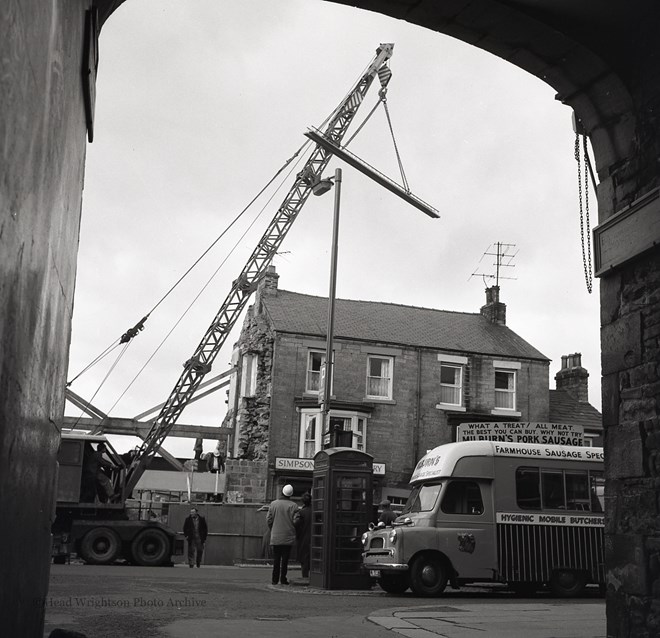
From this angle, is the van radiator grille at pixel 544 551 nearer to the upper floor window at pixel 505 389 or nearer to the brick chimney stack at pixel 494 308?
the upper floor window at pixel 505 389

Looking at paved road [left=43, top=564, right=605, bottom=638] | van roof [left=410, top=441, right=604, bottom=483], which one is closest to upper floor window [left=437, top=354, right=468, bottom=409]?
van roof [left=410, top=441, right=604, bottom=483]

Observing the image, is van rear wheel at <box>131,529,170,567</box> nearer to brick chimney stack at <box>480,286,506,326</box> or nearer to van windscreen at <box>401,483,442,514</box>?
Result: van windscreen at <box>401,483,442,514</box>

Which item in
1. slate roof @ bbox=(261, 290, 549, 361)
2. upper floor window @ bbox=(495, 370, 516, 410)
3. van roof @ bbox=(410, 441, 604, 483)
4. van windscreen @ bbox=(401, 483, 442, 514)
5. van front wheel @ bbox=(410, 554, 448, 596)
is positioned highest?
slate roof @ bbox=(261, 290, 549, 361)

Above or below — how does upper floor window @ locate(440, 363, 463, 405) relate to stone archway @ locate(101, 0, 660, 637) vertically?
above

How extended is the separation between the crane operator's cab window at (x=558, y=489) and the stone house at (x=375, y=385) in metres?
15.5

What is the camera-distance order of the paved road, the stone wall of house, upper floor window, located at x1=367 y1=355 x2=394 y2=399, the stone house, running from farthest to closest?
1. upper floor window, located at x1=367 y1=355 x2=394 y2=399
2. the stone wall of house
3. the stone house
4. the paved road

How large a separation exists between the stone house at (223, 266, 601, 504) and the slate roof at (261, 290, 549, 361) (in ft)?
0.18

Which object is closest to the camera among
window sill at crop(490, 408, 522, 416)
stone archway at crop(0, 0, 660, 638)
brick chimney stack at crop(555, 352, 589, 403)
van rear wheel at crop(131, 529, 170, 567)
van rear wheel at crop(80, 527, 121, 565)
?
stone archway at crop(0, 0, 660, 638)

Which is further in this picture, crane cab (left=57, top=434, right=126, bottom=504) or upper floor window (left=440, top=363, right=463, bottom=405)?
upper floor window (left=440, top=363, right=463, bottom=405)

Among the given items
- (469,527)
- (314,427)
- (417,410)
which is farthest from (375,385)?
(469,527)

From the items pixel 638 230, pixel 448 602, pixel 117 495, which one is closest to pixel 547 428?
pixel 448 602

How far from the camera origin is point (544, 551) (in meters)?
14.1

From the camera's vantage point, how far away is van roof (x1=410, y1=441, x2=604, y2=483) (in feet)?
46.8

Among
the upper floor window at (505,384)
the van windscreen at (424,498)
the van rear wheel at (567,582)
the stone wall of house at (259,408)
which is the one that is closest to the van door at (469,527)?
the van windscreen at (424,498)
